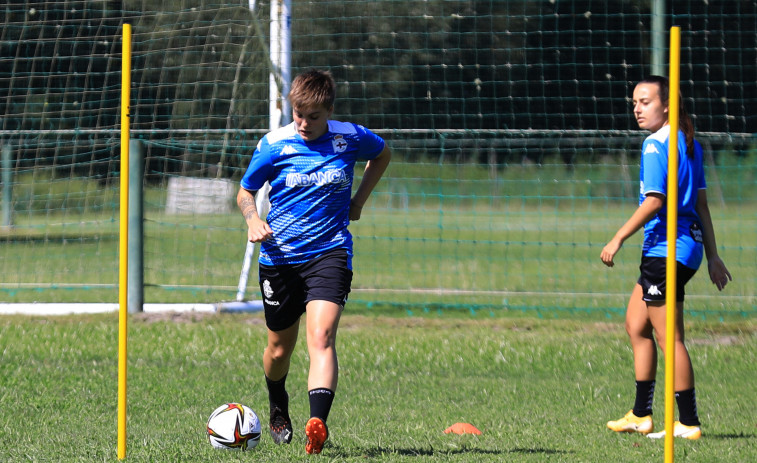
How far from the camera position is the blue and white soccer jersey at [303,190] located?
4918 millimetres

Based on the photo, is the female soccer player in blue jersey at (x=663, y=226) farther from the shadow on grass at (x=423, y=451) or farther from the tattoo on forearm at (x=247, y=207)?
the tattoo on forearm at (x=247, y=207)

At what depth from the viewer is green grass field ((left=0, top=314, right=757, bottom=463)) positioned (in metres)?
4.98

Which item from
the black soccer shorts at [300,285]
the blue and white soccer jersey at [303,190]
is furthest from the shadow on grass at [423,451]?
the blue and white soccer jersey at [303,190]

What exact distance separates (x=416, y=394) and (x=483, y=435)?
1431 millimetres

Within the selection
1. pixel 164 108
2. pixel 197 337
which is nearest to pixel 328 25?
pixel 164 108

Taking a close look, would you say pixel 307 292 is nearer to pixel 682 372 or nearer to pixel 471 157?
pixel 682 372

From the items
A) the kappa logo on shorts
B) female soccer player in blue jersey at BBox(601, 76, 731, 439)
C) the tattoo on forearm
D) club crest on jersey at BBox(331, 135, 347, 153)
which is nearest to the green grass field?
female soccer player in blue jersey at BBox(601, 76, 731, 439)

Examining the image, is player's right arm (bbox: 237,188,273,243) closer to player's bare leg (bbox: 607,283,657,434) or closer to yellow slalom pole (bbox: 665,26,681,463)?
yellow slalom pole (bbox: 665,26,681,463)

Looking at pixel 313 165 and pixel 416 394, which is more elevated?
pixel 313 165

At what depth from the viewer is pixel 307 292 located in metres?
4.88

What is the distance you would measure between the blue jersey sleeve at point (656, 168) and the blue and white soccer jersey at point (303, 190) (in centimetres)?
150

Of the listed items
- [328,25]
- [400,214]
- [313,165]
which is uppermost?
[328,25]

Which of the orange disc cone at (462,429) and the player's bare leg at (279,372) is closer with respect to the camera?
the player's bare leg at (279,372)

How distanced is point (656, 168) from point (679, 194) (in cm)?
21
